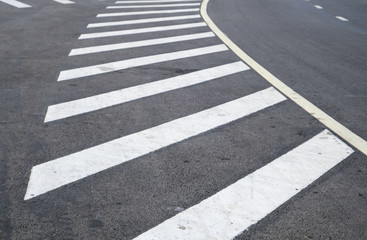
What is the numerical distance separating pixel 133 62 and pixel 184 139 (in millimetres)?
3266

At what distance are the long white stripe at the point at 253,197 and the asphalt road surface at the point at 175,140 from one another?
0.4 inches

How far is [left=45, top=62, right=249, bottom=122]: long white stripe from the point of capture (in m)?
5.23

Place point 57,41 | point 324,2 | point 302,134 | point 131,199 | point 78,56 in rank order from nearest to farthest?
1. point 131,199
2. point 302,134
3. point 78,56
4. point 57,41
5. point 324,2

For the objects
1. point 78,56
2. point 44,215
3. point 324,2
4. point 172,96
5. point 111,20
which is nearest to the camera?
point 44,215

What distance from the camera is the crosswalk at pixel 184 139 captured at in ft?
10.9

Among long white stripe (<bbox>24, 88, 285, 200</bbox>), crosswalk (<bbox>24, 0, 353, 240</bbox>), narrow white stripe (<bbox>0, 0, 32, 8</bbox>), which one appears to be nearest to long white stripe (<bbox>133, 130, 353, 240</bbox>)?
crosswalk (<bbox>24, 0, 353, 240</bbox>)

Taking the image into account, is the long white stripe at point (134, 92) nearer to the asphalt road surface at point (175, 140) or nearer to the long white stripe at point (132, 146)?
the asphalt road surface at point (175, 140)

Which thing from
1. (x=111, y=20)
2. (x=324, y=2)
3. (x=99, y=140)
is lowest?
(x=324, y=2)

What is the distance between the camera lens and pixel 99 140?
4.48 metres

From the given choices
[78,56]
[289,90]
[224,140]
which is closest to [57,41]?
[78,56]

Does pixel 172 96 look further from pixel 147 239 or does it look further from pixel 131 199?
pixel 147 239

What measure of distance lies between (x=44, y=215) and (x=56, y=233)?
240 millimetres

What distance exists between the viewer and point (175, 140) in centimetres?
457

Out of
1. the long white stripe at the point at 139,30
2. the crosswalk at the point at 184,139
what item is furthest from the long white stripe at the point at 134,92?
the long white stripe at the point at 139,30
